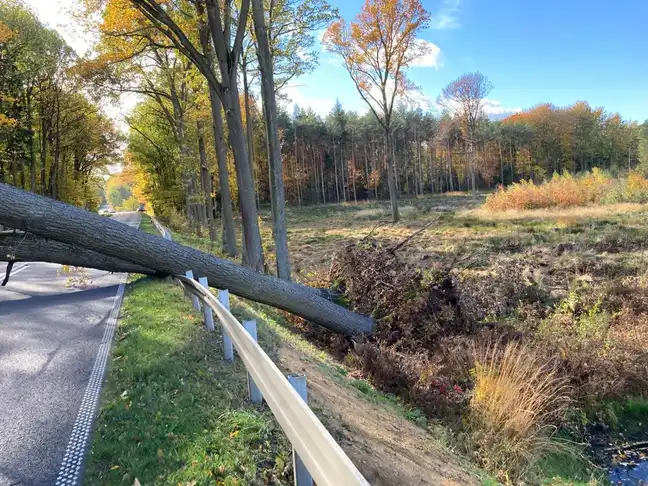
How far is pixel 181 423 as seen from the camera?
3.39m

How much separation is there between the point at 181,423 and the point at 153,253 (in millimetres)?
4520

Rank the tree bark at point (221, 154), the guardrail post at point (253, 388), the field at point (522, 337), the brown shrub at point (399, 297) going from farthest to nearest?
the tree bark at point (221, 154) → the brown shrub at point (399, 297) → the field at point (522, 337) → the guardrail post at point (253, 388)

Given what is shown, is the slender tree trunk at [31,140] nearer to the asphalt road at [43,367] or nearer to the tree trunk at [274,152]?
the asphalt road at [43,367]

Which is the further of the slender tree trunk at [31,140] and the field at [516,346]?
the slender tree trunk at [31,140]

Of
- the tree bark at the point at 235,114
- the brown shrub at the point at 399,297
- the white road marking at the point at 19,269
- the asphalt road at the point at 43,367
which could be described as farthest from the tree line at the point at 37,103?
the brown shrub at the point at 399,297

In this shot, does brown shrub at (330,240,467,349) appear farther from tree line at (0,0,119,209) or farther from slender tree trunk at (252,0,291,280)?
tree line at (0,0,119,209)

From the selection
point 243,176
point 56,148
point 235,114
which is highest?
point 56,148

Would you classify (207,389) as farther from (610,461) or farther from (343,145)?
(343,145)

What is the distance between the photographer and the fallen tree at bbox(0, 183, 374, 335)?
5855 millimetres

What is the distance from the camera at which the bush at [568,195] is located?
2692 centimetres

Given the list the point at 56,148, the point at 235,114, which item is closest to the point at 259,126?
the point at 56,148

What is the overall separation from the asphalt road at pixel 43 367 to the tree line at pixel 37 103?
30.5 ft

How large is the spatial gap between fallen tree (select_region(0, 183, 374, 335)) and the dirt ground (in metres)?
2.83

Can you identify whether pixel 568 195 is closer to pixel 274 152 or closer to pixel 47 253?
pixel 274 152
